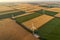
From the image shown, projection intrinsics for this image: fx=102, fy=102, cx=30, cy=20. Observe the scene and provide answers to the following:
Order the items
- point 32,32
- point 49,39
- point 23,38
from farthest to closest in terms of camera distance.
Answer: point 32,32, point 23,38, point 49,39

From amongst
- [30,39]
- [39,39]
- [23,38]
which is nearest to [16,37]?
[23,38]

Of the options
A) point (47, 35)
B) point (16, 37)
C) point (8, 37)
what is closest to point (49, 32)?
point (47, 35)

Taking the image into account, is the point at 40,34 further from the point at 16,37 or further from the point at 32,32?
the point at 16,37

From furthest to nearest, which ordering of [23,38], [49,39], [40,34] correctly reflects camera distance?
[40,34] < [23,38] < [49,39]

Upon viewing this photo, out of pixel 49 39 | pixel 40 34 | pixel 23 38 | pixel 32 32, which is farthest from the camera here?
pixel 32 32

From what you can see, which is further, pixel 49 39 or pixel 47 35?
pixel 47 35

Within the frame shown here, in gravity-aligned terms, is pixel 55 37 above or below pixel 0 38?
above

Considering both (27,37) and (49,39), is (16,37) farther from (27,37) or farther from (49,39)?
(49,39)

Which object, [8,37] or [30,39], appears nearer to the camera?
[30,39]

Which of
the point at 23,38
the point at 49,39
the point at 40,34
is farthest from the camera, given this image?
the point at 40,34
